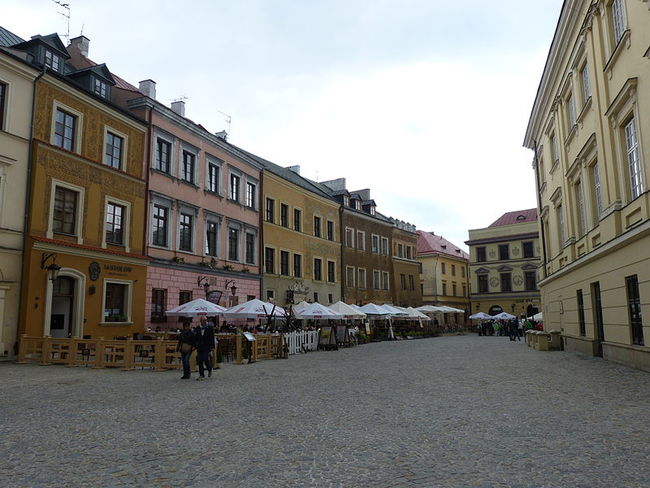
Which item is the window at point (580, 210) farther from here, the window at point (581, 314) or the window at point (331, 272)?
the window at point (331, 272)

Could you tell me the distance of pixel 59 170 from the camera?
19.9 meters

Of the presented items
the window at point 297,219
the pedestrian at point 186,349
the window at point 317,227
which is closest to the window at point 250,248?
the window at point 297,219

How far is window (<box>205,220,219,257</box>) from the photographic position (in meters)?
28.1

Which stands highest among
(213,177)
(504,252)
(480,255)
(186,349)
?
(504,252)

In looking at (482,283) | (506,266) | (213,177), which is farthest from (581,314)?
(482,283)

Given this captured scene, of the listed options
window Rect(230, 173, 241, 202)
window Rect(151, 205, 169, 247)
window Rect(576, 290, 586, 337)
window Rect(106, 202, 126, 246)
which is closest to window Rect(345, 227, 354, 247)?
window Rect(230, 173, 241, 202)

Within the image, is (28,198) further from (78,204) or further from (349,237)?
(349,237)

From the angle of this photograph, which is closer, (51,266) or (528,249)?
(51,266)

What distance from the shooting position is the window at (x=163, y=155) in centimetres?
2522

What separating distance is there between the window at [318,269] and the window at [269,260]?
17.3 ft

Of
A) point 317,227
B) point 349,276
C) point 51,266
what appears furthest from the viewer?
point 349,276

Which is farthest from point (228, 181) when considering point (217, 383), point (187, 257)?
point (217, 383)

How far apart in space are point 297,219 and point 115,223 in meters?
16.1

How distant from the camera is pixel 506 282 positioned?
65.4m
